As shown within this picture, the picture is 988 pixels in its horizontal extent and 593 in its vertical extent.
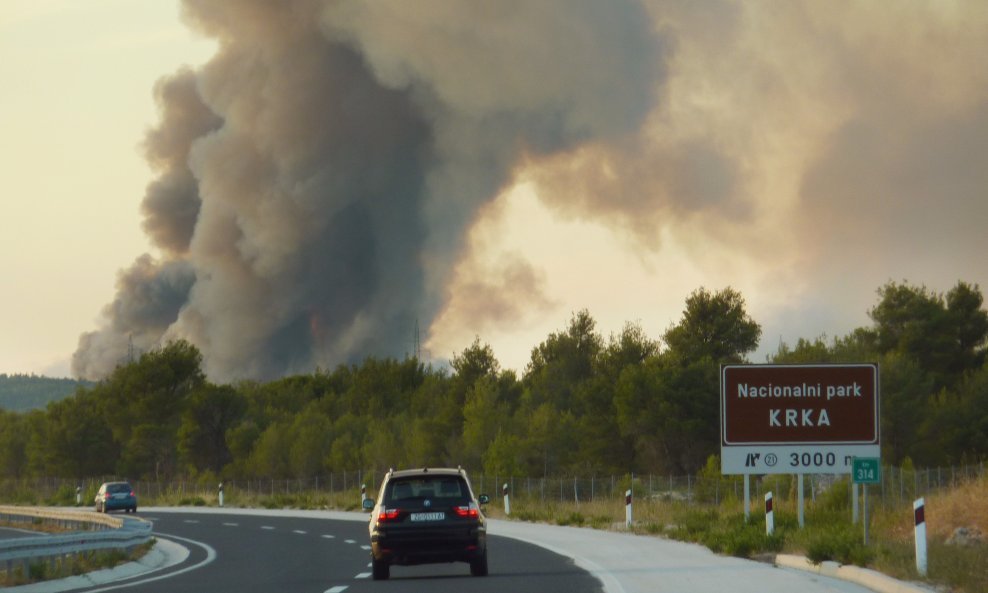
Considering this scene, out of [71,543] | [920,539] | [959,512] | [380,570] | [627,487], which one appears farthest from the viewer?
[627,487]

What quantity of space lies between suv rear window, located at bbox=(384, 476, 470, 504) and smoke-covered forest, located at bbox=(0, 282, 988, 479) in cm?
6021

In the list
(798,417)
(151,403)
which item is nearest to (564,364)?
(151,403)

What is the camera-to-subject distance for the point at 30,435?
149500mm

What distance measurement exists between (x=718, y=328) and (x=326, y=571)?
3229 inches

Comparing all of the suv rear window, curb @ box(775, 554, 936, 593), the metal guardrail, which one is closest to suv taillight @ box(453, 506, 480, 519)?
the suv rear window

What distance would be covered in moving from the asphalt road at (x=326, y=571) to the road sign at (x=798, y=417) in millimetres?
4815

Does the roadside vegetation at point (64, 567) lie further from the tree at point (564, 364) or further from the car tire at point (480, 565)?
the tree at point (564, 364)

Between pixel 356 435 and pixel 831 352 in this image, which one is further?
pixel 356 435

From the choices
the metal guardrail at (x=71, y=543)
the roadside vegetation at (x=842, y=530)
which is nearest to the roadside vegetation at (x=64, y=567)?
the metal guardrail at (x=71, y=543)

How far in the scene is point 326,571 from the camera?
77.7ft

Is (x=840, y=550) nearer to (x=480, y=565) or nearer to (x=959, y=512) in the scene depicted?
(x=480, y=565)

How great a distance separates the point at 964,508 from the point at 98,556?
15.1 meters

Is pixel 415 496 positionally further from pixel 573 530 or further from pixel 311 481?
pixel 311 481

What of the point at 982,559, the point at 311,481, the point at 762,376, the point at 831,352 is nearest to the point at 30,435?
the point at 311,481
